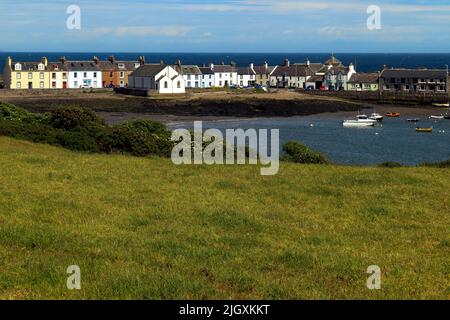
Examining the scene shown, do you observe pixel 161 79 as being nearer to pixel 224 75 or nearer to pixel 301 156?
pixel 224 75

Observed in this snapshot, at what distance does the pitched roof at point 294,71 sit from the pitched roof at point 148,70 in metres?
35.9

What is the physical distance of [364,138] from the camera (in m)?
78.1

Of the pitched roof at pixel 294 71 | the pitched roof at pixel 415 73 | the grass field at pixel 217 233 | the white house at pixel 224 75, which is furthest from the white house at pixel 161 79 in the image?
the grass field at pixel 217 233

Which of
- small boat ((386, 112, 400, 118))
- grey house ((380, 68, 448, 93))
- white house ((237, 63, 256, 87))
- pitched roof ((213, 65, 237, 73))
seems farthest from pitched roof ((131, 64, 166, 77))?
grey house ((380, 68, 448, 93))

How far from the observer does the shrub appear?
43.8 metres

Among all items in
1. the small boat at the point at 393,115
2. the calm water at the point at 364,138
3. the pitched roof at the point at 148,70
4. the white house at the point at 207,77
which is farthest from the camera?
the white house at the point at 207,77

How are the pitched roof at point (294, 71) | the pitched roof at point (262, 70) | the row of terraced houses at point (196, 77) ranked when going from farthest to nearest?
the pitched roof at point (262, 70), the pitched roof at point (294, 71), the row of terraced houses at point (196, 77)

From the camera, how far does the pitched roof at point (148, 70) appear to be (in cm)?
12275

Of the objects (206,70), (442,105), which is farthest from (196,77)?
(442,105)

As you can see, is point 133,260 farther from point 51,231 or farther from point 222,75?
point 222,75

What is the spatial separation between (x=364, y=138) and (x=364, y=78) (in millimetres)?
63865

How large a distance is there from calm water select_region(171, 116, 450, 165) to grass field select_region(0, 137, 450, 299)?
113ft

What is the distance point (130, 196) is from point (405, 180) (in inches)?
401

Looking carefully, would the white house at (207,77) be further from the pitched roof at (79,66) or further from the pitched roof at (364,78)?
the pitched roof at (364,78)
